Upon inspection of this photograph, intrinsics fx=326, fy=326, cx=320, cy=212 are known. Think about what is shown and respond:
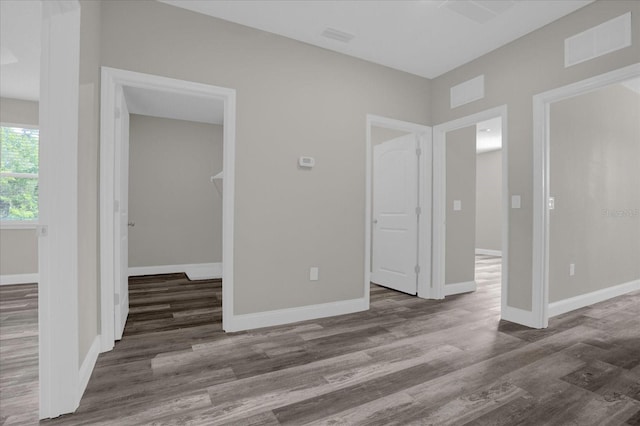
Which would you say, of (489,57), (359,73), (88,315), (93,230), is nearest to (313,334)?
(88,315)

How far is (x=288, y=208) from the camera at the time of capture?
3.10 meters

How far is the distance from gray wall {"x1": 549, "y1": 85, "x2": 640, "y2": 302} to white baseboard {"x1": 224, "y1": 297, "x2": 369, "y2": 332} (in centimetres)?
203

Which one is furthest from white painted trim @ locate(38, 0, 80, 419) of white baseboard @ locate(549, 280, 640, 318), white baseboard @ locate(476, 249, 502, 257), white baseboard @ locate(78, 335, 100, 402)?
white baseboard @ locate(476, 249, 502, 257)

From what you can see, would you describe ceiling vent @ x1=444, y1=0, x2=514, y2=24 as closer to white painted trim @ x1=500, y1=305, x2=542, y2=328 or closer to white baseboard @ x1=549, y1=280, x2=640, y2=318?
white painted trim @ x1=500, y1=305, x2=542, y2=328

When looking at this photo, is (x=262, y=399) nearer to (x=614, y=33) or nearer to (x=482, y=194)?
(x=614, y=33)

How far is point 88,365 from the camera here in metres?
1.96

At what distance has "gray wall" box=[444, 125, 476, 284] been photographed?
4.23 meters

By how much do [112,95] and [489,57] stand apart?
139 inches

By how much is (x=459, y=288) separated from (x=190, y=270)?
4225mm

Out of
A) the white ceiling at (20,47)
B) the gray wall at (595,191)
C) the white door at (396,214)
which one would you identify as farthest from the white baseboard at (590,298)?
the white ceiling at (20,47)

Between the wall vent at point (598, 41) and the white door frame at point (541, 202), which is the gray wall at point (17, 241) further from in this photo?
the wall vent at point (598, 41)

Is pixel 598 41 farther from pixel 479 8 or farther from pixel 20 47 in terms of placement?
pixel 20 47

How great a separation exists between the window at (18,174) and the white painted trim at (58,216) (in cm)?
438

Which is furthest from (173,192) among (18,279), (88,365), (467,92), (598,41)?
(598,41)
